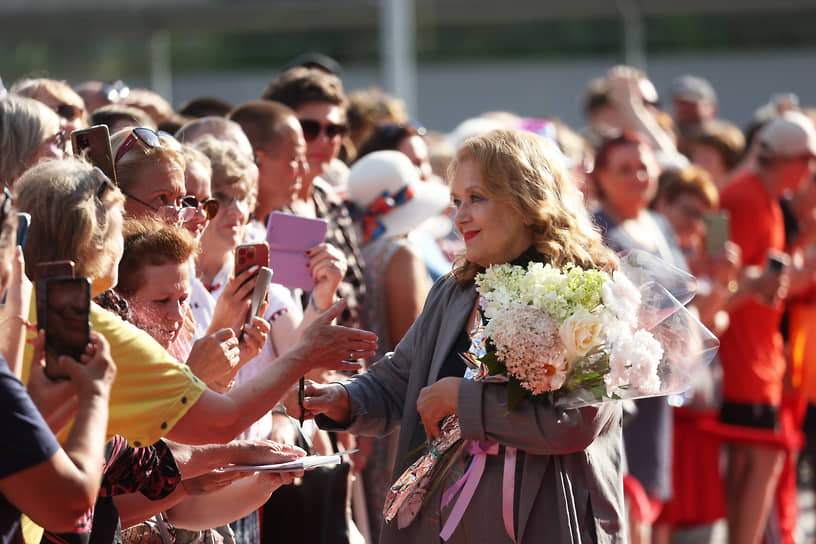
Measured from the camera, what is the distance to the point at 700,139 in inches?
356

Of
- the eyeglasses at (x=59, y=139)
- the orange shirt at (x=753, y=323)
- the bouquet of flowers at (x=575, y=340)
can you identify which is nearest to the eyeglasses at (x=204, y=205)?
the eyeglasses at (x=59, y=139)

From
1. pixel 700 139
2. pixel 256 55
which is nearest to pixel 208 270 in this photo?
pixel 700 139

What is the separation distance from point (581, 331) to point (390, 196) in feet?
6.92

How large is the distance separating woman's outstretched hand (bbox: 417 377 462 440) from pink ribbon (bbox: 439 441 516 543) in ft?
0.46

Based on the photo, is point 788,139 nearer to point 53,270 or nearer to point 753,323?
point 753,323

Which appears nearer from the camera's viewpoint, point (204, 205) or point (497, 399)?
point (497, 399)

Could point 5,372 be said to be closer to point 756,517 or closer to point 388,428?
point 388,428

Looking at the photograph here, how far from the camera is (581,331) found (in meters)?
2.93

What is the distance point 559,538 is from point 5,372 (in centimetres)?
159

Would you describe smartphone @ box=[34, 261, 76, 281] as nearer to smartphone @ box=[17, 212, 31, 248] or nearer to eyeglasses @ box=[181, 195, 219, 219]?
smartphone @ box=[17, 212, 31, 248]

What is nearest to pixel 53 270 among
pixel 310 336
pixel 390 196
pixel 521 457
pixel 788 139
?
pixel 310 336

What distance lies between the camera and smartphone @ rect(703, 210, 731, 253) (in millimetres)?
6520

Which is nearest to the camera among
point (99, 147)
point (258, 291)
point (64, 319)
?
point (64, 319)

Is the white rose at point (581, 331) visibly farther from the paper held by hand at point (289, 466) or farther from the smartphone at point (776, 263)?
the smartphone at point (776, 263)
